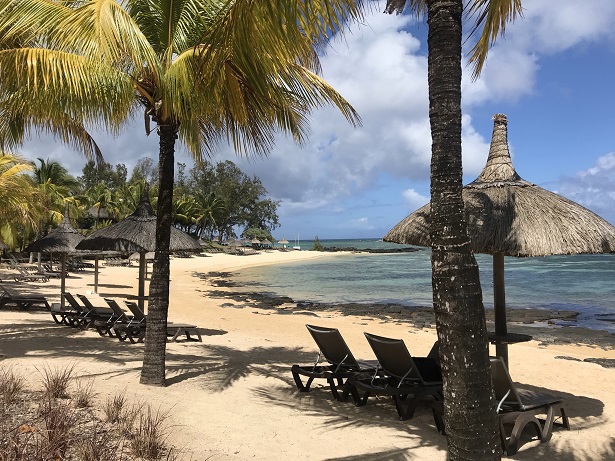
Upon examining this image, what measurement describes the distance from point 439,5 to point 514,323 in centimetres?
1535

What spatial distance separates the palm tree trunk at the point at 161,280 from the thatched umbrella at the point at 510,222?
9.00ft

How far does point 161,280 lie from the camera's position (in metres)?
6.14

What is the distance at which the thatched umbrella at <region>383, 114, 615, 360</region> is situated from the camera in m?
5.88

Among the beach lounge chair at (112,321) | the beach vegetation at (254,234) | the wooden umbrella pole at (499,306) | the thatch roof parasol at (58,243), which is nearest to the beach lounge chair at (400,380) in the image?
the wooden umbrella pole at (499,306)

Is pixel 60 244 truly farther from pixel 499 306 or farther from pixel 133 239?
pixel 499 306

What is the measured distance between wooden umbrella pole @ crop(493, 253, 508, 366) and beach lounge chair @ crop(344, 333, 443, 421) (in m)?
0.81

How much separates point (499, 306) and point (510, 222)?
1029 mm

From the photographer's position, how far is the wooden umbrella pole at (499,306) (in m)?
6.05

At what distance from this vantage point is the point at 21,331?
9.98 metres

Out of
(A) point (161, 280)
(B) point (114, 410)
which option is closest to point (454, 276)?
(B) point (114, 410)

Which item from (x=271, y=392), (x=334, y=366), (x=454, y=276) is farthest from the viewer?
(x=334, y=366)

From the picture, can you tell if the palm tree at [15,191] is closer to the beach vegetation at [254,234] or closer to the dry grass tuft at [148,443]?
the dry grass tuft at [148,443]

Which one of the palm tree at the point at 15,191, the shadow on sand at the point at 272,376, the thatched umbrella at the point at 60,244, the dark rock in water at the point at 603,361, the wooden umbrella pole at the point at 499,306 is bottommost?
the dark rock in water at the point at 603,361

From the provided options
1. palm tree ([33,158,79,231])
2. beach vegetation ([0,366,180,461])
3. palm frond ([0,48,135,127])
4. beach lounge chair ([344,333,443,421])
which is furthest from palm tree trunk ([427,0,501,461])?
palm tree ([33,158,79,231])
